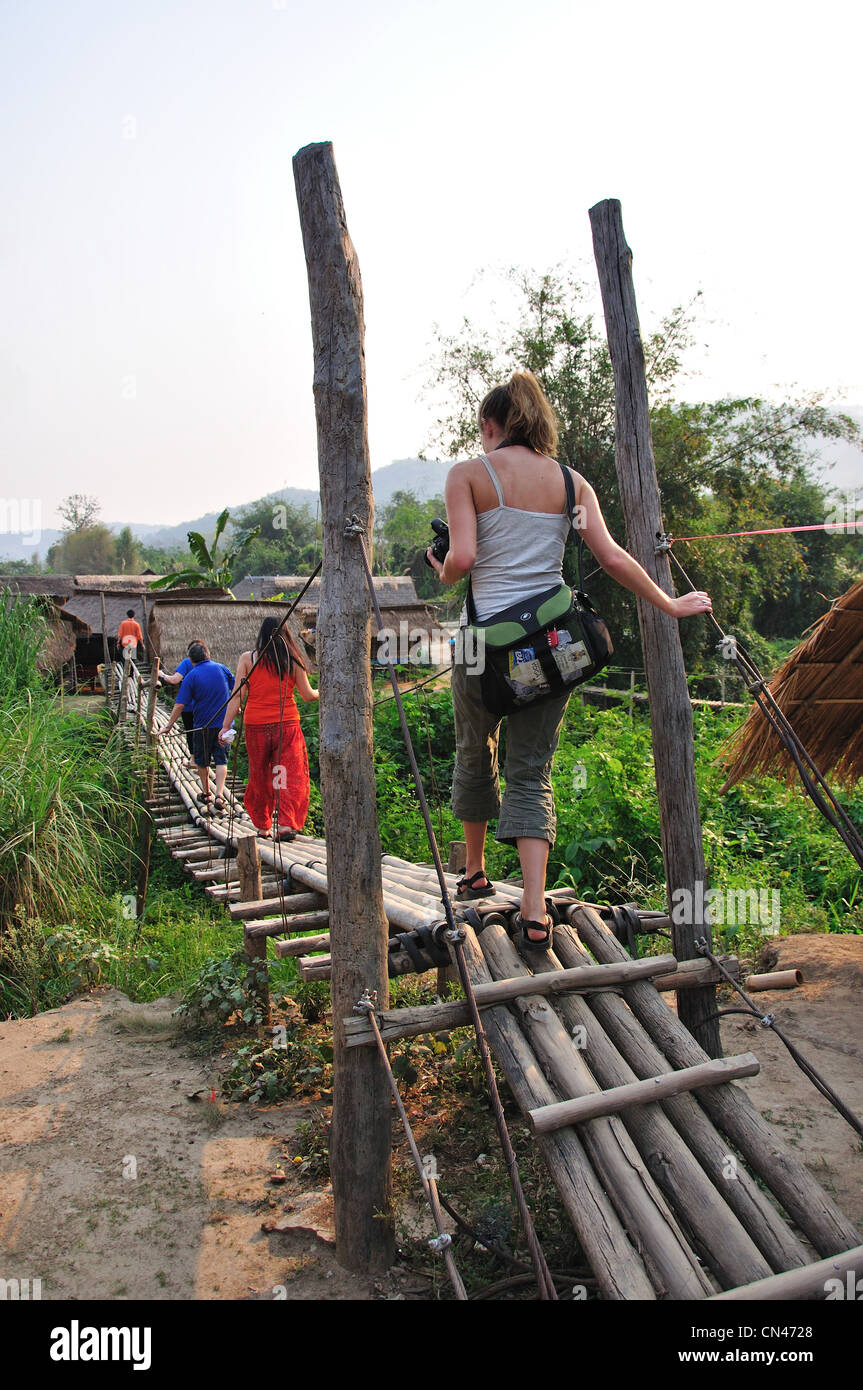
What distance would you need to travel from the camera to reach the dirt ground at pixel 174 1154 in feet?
9.47

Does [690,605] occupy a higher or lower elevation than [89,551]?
lower

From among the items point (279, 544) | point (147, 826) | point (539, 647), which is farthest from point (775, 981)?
point (279, 544)

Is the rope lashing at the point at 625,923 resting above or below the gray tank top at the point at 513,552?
below

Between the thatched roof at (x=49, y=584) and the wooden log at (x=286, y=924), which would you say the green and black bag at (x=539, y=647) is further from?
the thatched roof at (x=49, y=584)

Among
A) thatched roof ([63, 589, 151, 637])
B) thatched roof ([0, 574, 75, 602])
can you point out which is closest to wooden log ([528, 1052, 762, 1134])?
thatched roof ([63, 589, 151, 637])

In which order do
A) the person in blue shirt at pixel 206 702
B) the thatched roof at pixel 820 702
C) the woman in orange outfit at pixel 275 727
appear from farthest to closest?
the person in blue shirt at pixel 206 702 → the woman in orange outfit at pixel 275 727 → the thatched roof at pixel 820 702

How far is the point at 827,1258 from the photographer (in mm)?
2250

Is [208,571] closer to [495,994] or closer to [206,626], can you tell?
[206,626]

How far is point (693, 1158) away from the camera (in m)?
2.52

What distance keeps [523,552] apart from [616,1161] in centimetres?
171

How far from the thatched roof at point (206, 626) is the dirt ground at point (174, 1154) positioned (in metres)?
9.02

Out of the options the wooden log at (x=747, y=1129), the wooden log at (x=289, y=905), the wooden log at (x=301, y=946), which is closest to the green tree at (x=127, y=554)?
the wooden log at (x=289, y=905)

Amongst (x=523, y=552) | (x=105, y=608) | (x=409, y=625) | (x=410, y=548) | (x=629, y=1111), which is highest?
(x=410, y=548)
